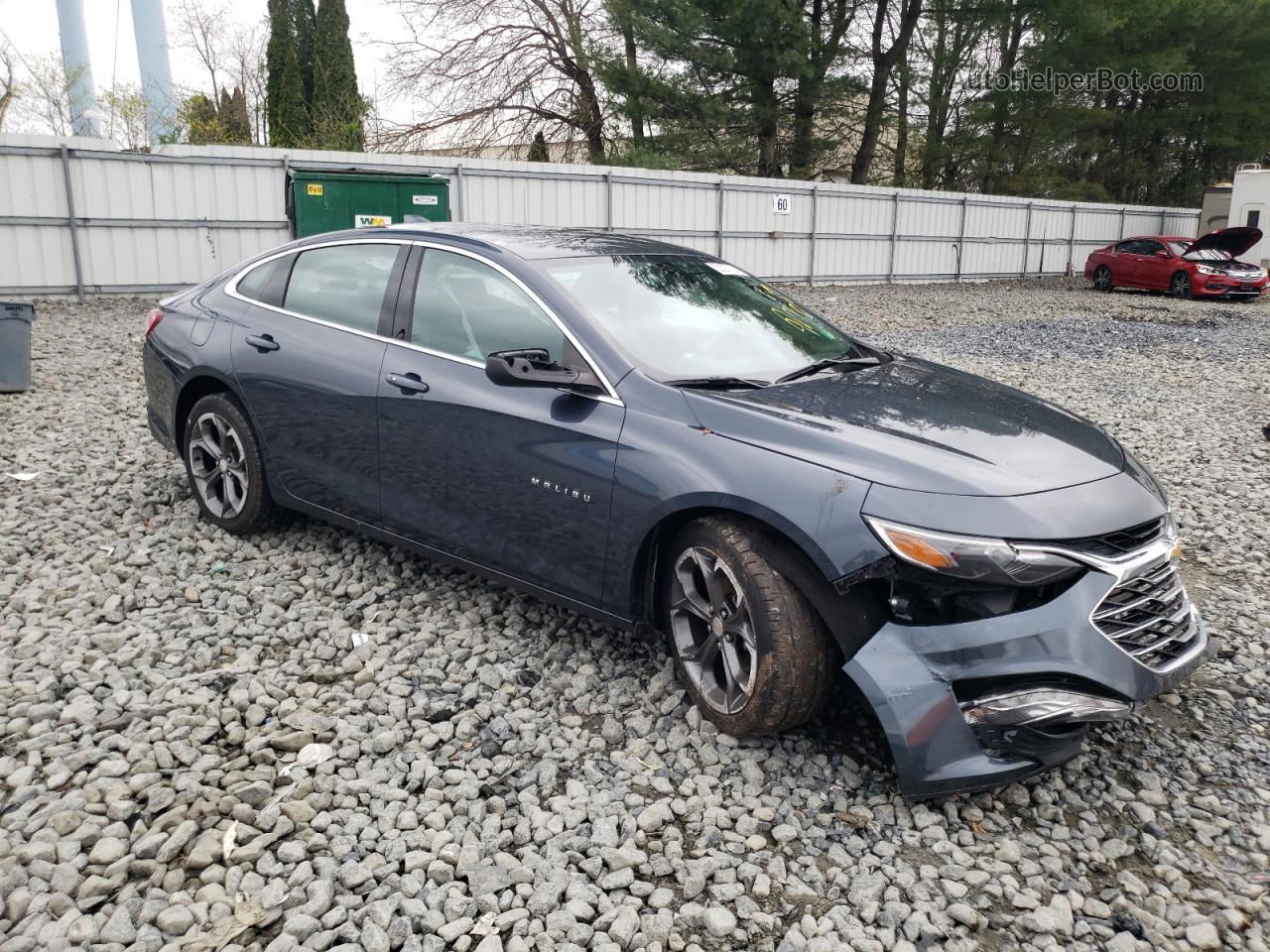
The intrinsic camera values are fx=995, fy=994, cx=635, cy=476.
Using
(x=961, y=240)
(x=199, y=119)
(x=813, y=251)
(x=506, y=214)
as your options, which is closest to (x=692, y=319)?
(x=506, y=214)

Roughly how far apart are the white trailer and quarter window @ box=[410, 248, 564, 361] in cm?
3013

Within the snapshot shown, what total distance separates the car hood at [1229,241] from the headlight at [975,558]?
2288 centimetres

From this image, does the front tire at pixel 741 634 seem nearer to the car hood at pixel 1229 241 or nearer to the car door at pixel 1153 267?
the car hood at pixel 1229 241

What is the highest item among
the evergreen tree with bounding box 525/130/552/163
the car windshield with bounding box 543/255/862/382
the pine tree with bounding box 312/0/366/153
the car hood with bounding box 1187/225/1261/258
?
the pine tree with bounding box 312/0/366/153

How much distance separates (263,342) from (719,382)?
2254 millimetres

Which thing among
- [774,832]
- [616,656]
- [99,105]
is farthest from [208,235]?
[99,105]

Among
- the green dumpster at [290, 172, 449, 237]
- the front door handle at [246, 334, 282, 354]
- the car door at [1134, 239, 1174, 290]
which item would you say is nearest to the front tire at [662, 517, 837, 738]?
the front door handle at [246, 334, 282, 354]

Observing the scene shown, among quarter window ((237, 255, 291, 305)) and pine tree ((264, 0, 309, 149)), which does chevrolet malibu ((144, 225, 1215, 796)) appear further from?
pine tree ((264, 0, 309, 149))

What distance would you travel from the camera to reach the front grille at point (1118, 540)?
2744 millimetres

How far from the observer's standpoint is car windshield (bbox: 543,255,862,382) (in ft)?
11.6

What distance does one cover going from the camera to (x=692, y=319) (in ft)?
12.5

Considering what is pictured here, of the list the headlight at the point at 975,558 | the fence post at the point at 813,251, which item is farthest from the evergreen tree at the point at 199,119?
the headlight at the point at 975,558

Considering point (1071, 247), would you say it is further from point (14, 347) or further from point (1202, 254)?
point (14, 347)
